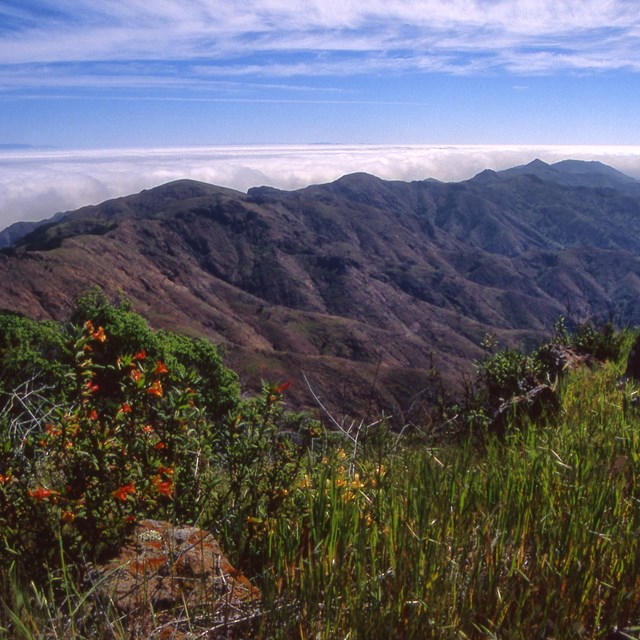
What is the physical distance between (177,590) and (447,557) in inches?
34.2

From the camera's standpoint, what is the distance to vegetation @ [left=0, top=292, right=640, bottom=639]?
189cm

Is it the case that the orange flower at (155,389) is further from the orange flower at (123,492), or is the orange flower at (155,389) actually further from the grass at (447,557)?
the grass at (447,557)

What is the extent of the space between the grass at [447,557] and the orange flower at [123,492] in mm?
362

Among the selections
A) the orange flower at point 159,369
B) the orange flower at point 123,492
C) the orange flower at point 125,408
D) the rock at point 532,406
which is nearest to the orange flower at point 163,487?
the orange flower at point 123,492

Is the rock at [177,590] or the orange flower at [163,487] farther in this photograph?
the orange flower at [163,487]

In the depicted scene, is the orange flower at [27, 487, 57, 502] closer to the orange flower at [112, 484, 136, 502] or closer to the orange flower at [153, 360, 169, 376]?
the orange flower at [112, 484, 136, 502]

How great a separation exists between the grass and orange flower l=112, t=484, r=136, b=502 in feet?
1.19

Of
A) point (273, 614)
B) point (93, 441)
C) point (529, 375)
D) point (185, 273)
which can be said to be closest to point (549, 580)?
point (273, 614)

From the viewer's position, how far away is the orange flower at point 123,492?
2441 mm

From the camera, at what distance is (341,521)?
225cm

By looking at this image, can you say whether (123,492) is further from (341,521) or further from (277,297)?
(277,297)

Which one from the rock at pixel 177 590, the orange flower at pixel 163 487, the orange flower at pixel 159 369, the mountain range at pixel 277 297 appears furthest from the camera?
the mountain range at pixel 277 297

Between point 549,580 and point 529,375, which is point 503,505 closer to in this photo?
point 549,580

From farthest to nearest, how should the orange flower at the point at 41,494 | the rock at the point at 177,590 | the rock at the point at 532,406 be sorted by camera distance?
the rock at the point at 532,406 < the orange flower at the point at 41,494 < the rock at the point at 177,590
